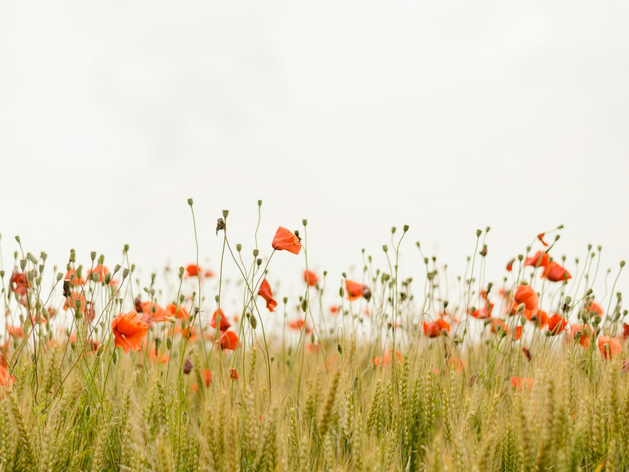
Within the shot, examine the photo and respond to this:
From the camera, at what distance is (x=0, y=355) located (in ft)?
9.70

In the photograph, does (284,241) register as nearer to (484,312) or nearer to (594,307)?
(484,312)

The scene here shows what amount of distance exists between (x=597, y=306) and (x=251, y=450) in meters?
2.66

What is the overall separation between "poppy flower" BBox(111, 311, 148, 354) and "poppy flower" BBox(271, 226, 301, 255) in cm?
65

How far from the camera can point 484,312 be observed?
10.8 feet

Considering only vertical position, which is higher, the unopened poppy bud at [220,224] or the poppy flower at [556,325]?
the unopened poppy bud at [220,224]

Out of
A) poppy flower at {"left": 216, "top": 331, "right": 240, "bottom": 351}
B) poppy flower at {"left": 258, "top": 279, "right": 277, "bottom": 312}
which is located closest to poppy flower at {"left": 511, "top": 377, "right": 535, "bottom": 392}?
poppy flower at {"left": 258, "top": 279, "right": 277, "bottom": 312}

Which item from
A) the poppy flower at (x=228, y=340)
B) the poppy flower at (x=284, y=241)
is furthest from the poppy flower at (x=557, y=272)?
the poppy flower at (x=228, y=340)

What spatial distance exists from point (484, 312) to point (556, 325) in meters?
0.69

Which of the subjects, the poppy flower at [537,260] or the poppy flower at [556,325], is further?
the poppy flower at [537,260]

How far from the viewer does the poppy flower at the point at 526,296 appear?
2875 millimetres

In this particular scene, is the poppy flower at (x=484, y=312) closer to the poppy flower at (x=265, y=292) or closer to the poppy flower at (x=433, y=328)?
the poppy flower at (x=433, y=328)

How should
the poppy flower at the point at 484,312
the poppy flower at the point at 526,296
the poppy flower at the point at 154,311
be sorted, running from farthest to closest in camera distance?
the poppy flower at the point at 484,312, the poppy flower at the point at 526,296, the poppy flower at the point at 154,311

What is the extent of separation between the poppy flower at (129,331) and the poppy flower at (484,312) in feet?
6.16

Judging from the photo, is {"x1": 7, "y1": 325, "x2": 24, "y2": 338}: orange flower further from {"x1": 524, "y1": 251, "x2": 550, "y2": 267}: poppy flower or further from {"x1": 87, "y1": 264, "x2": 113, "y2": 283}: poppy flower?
{"x1": 524, "y1": 251, "x2": 550, "y2": 267}: poppy flower
